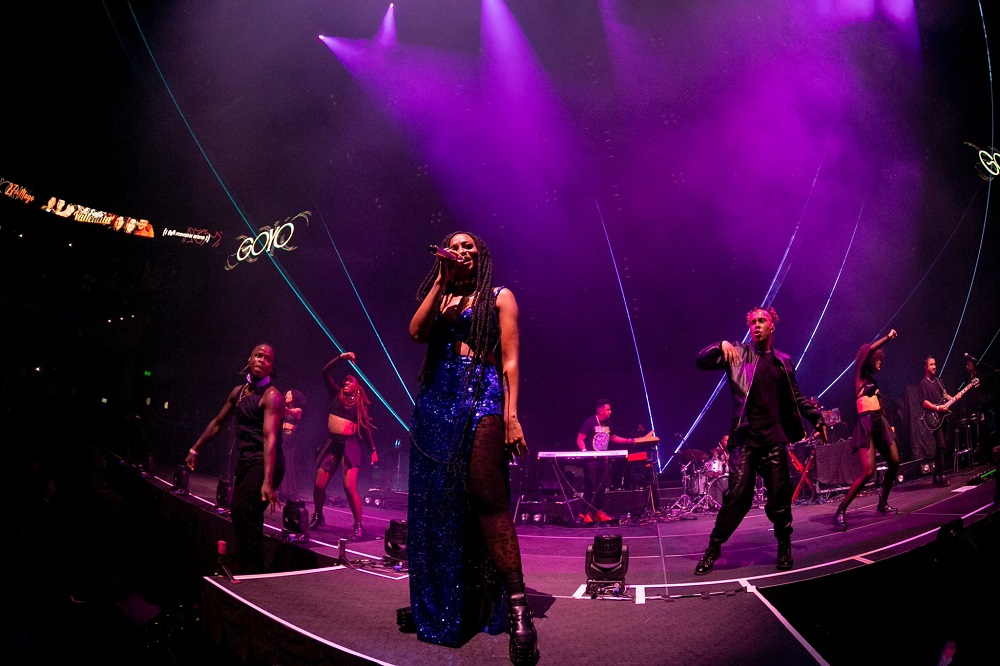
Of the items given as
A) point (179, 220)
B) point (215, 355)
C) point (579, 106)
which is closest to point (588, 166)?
point (579, 106)

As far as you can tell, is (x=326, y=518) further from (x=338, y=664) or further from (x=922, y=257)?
(x=922, y=257)

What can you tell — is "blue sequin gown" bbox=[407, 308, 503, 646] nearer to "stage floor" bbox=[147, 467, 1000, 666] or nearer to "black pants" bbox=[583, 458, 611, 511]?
"stage floor" bbox=[147, 467, 1000, 666]

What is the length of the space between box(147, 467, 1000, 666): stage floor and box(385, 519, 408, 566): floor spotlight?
0.13 metres

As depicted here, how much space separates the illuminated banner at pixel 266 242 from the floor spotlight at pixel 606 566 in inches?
486

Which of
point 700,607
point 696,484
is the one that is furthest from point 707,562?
point 696,484

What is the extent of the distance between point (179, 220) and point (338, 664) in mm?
18431

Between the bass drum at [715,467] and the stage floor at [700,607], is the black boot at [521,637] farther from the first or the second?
the bass drum at [715,467]

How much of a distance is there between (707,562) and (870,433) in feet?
11.2

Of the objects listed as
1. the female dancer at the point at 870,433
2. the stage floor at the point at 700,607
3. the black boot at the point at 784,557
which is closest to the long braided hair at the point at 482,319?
the stage floor at the point at 700,607

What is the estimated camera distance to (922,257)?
9562mm

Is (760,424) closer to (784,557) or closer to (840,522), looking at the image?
(784,557)

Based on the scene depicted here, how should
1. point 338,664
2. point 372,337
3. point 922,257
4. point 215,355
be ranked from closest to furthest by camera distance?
point 338,664 → point 922,257 → point 372,337 → point 215,355

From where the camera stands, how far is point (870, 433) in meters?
6.33

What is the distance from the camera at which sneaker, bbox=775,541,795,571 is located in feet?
13.5
